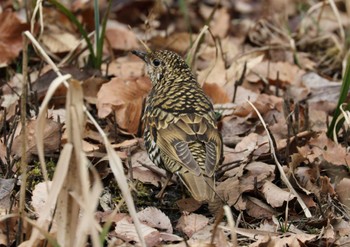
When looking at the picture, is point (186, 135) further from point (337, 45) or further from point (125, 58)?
point (337, 45)

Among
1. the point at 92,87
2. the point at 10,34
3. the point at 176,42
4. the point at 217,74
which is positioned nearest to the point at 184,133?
the point at 92,87

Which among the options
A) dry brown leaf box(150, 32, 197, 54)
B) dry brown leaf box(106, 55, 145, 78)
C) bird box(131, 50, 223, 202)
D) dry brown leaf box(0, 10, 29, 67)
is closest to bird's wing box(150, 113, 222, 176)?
bird box(131, 50, 223, 202)

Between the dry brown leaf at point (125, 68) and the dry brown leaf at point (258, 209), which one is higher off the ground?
the dry brown leaf at point (125, 68)

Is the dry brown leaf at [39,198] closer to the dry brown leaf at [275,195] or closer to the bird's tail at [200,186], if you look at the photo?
the bird's tail at [200,186]

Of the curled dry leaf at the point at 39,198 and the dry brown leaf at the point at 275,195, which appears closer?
the curled dry leaf at the point at 39,198

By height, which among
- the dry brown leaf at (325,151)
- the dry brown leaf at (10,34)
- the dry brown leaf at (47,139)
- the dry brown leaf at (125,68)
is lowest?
the dry brown leaf at (325,151)

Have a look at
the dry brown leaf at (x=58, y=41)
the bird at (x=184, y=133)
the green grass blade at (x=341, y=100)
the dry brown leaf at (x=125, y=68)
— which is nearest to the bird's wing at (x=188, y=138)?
the bird at (x=184, y=133)

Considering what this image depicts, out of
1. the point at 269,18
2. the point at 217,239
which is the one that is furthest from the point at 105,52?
the point at 217,239

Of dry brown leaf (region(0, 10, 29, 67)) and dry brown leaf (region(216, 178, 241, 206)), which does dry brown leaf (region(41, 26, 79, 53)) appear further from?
dry brown leaf (region(216, 178, 241, 206))
